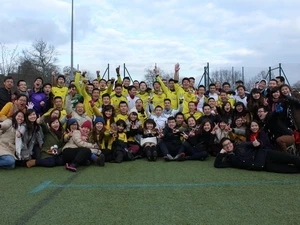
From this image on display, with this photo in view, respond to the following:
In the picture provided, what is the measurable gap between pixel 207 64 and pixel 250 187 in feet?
52.1

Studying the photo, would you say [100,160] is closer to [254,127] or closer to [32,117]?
[32,117]

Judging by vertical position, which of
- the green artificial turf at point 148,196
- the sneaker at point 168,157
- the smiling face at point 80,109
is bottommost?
the green artificial turf at point 148,196

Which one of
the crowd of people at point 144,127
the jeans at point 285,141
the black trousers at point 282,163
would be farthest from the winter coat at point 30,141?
the jeans at point 285,141

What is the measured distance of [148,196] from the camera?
4.82 m

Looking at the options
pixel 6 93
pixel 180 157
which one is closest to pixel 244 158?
pixel 180 157

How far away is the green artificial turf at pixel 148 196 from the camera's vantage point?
392cm

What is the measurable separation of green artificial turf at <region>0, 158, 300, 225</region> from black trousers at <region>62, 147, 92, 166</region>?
238mm

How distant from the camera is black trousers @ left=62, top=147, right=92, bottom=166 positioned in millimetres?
6957

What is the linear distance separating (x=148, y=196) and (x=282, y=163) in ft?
9.42

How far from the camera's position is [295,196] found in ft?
15.4

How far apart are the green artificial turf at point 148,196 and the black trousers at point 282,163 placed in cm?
22

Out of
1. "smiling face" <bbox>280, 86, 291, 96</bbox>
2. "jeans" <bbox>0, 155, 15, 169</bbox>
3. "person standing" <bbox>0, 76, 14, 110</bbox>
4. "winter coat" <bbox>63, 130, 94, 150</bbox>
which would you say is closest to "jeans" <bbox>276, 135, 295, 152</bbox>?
"smiling face" <bbox>280, 86, 291, 96</bbox>

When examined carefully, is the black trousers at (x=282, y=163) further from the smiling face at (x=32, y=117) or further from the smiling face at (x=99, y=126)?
the smiling face at (x=32, y=117)

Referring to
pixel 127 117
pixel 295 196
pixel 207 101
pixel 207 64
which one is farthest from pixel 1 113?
pixel 207 64
